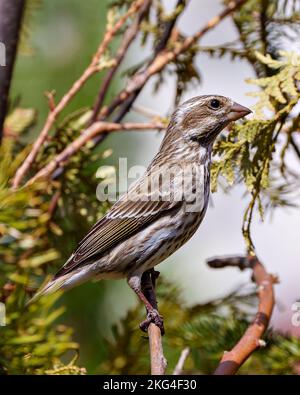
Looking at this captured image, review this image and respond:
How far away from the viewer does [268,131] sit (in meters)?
2.61

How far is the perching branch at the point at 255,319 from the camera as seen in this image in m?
2.27

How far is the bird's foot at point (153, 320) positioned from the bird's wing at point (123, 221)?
0.43 m

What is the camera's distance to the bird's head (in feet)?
11.3

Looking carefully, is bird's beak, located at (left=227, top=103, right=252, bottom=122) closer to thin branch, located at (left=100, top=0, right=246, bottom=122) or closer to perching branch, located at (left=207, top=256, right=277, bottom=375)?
thin branch, located at (left=100, top=0, right=246, bottom=122)

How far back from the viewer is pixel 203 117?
11.6 ft

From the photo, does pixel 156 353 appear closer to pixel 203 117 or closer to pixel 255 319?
pixel 255 319

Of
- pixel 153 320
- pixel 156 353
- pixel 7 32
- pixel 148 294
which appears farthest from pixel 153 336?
pixel 7 32

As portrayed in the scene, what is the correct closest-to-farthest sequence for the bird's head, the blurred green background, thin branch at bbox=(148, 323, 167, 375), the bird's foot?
1. thin branch at bbox=(148, 323, 167, 375)
2. the bird's foot
3. the bird's head
4. the blurred green background

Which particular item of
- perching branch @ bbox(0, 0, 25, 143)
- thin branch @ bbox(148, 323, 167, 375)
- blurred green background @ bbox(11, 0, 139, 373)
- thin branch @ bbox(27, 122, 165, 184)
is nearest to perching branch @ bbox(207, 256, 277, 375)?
thin branch @ bbox(148, 323, 167, 375)

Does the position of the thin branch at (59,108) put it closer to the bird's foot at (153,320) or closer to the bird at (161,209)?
the bird at (161,209)

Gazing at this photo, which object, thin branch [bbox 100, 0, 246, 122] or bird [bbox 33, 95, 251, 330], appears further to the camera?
bird [bbox 33, 95, 251, 330]

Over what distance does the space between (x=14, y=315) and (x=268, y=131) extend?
46.9 inches

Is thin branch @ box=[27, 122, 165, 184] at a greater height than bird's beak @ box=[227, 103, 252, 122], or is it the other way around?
bird's beak @ box=[227, 103, 252, 122]
